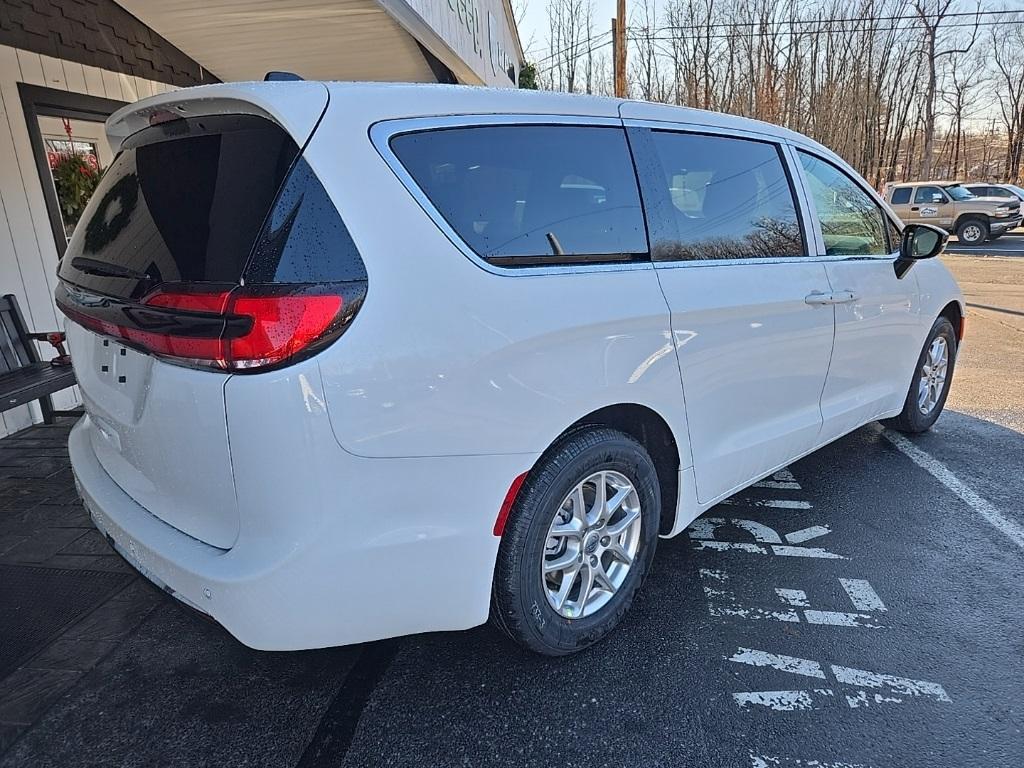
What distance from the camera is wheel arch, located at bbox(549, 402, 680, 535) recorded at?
7.75 feet

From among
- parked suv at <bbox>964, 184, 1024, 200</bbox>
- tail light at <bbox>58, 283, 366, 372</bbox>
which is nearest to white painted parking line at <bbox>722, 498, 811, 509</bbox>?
tail light at <bbox>58, 283, 366, 372</bbox>

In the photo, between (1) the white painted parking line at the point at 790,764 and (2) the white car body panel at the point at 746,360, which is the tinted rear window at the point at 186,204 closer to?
(2) the white car body panel at the point at 746,360

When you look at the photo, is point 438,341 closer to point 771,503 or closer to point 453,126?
point 453,126

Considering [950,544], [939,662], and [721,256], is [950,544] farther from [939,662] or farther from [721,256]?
[721,256]

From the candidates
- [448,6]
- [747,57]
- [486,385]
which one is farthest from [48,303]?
[747,57]

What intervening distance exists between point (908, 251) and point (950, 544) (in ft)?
5.24

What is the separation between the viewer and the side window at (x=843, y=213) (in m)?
3.38

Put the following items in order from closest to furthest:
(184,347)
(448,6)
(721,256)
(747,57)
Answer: (184,347) < (721,256) < (448,6) < (747,57)

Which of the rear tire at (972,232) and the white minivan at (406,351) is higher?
the white minivan at (406,351)

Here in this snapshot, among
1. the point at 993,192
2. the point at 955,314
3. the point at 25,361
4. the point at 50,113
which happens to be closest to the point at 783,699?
the point at 955,314

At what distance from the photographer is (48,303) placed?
5328mm

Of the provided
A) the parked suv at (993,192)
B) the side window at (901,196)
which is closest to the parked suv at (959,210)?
the side window at (901,196)

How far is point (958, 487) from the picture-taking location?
3.83m

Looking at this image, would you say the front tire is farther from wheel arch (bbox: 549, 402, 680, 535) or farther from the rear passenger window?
the rear passenger window
